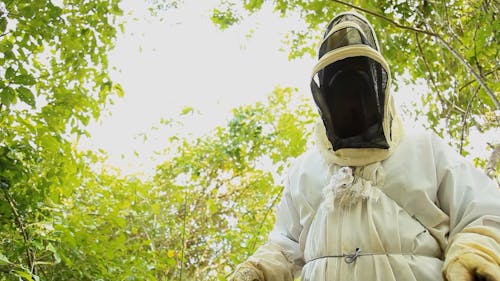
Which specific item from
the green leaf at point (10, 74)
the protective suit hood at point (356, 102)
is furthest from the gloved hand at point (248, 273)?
the green leaf at point (10, 74)

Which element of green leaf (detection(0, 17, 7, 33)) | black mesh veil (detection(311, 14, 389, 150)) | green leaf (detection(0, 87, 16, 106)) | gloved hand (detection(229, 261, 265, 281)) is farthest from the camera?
green leaf (detection(0, 17, 7, 33))

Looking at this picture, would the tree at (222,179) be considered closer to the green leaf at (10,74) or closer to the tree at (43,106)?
the tree at (43,106)

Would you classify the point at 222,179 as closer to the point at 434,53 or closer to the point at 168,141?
the point at 168,141

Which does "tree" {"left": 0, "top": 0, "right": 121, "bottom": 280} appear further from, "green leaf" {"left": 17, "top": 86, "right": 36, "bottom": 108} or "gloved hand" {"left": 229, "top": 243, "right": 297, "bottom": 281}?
"gloved hand" {"left": 229, "top": 243, "right": 297, "bottom": 281}

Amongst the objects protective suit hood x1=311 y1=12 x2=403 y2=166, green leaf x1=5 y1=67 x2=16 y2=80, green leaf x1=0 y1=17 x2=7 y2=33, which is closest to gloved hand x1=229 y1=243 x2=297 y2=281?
protective suit hood x1=311 y1=12 x2=403 y2=166

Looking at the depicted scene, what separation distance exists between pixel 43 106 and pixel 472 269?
6.81 ft

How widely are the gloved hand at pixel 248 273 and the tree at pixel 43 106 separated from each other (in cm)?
95

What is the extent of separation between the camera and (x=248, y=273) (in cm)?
166

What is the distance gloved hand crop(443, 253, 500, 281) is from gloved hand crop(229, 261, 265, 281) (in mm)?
627

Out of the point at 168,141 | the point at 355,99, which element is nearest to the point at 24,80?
the point at 355,99

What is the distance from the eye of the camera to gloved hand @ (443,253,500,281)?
1283 mm

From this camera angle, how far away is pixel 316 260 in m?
1.61

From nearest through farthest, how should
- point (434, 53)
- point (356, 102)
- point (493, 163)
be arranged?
point (356, 102), point (493, 163), point (434, 53)

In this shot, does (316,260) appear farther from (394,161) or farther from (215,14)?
(215,14)
